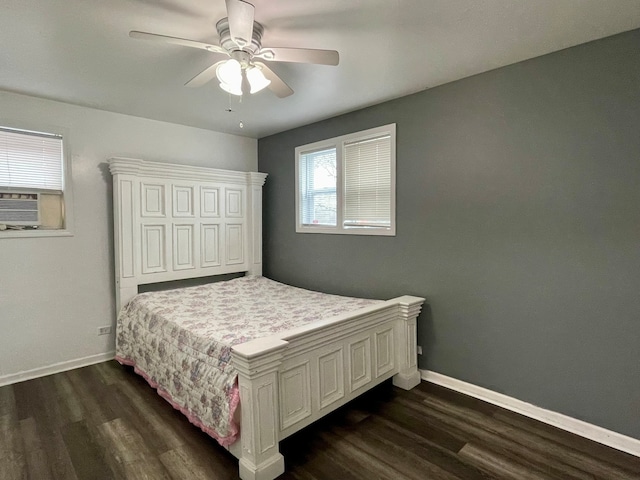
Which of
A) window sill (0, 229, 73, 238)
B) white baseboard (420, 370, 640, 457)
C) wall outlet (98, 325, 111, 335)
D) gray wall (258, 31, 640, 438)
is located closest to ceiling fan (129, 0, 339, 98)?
gray wall (258, 31, 640, 438)

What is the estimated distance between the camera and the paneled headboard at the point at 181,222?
3451mm

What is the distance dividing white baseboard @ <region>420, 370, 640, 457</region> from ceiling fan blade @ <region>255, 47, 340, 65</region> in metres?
2.63

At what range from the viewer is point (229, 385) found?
1955 millimetres

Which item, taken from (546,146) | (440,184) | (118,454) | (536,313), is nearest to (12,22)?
(118,454)

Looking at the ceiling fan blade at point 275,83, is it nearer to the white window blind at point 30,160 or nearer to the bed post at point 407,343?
the bed post at point 407,343

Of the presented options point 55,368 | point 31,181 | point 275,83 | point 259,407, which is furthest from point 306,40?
point 55,368

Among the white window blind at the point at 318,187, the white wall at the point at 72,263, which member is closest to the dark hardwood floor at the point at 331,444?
the white wall at the point at 72,263

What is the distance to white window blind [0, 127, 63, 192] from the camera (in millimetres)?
3045

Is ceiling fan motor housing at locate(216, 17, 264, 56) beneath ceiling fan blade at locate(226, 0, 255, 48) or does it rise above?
above

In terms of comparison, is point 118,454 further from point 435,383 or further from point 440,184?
point 440,184

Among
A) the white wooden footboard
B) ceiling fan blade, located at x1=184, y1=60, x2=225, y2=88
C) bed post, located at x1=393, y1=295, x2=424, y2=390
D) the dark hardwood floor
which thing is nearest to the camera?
the white wooden footboard

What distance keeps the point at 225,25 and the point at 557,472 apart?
3.14 metres

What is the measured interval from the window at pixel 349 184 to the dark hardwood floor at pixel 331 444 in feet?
5.30

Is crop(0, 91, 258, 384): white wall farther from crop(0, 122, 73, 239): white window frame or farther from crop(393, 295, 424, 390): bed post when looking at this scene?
crop(393, 295, 424, 390): bed post
